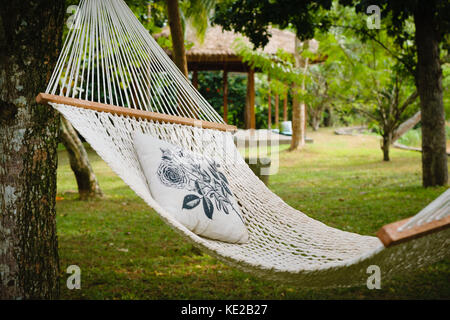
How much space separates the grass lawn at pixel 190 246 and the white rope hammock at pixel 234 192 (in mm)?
313

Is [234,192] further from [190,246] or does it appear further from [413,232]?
[413,232]

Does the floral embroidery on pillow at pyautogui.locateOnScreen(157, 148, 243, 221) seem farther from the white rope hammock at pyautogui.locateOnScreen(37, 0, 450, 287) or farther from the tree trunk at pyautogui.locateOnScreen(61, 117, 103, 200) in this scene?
the tree trunk at pyautogui.locateOnScreen(61, 117, 103, 200)

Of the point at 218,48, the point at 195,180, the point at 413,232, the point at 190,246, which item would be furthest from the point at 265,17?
the point at 218,48

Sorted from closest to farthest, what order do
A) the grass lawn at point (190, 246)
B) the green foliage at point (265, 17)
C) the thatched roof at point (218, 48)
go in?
the grass lawn at point (190, 246) → the green foliage at point (265, 17) → the thatched roof at point (218, 48)

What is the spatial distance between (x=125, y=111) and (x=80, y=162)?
227 centimetres

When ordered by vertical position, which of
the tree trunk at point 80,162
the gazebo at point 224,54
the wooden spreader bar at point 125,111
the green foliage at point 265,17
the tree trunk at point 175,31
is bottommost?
the tree trunk at point 80,162

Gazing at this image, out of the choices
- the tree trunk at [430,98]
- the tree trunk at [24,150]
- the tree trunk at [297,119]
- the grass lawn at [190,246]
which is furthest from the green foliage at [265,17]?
the tree trunk at [297,119]

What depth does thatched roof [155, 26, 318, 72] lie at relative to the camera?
7852mm

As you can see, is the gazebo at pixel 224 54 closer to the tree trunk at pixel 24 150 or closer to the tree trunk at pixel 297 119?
the tree trunk at pixel 297 119

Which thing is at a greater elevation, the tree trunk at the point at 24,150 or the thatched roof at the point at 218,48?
the thatched roof at the point at 218,48

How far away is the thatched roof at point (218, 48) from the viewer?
25.8 feet

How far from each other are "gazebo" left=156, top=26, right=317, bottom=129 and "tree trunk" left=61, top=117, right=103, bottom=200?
4178 millimetres

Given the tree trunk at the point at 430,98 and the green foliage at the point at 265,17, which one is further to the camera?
the tree trunk at the point at 430,98
